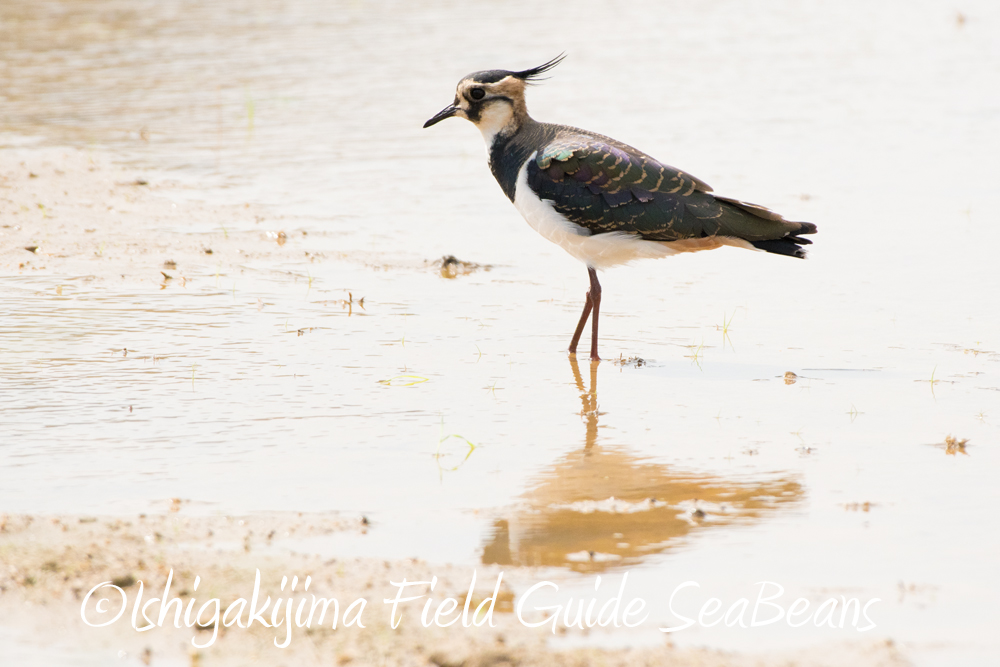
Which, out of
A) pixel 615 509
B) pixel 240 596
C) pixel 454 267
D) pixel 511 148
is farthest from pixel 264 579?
pixel 454 267

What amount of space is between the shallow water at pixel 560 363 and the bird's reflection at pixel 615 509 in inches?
0.6

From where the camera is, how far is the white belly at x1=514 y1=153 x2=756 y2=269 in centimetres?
669

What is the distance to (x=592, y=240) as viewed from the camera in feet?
22.1

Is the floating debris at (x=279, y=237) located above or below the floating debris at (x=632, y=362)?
above

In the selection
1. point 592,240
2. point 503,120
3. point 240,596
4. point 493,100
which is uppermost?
point 493,100

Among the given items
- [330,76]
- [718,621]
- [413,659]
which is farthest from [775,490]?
[330,76]

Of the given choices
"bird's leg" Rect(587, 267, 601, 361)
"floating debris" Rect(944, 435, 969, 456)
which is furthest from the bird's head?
"floating debris" Rect(944, 435, 969, 456)

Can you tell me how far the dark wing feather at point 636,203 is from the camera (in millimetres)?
6574

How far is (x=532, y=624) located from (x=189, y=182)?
317 inches

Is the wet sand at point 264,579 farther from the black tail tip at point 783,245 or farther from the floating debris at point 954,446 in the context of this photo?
the black tail tip at point 783,245

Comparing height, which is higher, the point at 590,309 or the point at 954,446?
the point at 590,309

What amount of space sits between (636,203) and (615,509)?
2535mm

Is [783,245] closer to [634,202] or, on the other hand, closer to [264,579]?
[634,202]

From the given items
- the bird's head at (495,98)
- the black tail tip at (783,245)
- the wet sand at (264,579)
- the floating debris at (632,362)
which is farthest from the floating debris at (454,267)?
the wet sand at (264,579)
